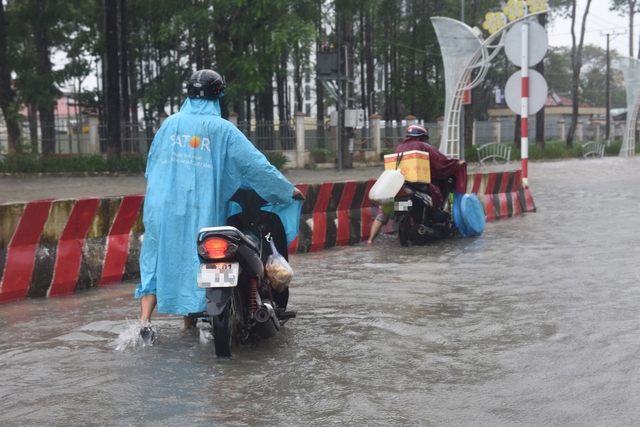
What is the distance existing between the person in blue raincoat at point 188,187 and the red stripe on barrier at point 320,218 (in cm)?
566

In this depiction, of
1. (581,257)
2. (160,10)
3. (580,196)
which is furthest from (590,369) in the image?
(160,10)

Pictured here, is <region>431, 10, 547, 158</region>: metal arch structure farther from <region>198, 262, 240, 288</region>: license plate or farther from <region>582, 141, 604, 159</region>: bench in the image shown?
<region>582, 141, 604, 159</region>: bench

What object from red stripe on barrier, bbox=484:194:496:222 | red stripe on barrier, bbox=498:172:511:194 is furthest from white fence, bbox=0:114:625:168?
red stripe on barrier, bbox=484:194:496:222

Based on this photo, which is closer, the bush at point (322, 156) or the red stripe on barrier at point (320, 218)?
the red stripe on barrier at point (320, 218)

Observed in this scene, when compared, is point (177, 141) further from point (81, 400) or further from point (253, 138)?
point (253, 138)

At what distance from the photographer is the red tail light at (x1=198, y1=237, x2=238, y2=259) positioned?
5.62 m

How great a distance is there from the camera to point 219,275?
564cm

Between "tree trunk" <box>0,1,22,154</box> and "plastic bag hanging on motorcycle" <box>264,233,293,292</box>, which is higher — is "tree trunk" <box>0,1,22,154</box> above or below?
above

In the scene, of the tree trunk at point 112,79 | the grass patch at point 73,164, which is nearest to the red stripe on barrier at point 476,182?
the tree trunk at point 112,79

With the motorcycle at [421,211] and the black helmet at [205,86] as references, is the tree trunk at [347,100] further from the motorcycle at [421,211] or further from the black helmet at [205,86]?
the black helmet at [205,86]

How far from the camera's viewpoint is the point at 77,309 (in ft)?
25.6

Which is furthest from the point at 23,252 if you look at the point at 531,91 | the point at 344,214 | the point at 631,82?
the point at 631,82

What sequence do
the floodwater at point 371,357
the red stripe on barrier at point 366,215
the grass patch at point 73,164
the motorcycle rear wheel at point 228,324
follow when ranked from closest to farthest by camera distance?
the floodwater at point 371,357 → the motorcycle rear wheel at point 228,324 → the red stripe on barrier at point 366,215 → the grass patch at point 73,164

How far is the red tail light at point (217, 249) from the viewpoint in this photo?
5621mm
